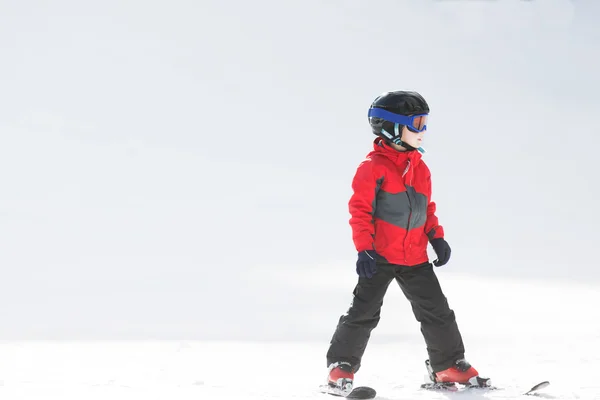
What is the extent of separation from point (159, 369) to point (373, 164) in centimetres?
235

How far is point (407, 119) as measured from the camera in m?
3.80

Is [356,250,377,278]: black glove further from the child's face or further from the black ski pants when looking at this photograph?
the child's face

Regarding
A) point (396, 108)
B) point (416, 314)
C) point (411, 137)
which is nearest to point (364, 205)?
point (411, 137)

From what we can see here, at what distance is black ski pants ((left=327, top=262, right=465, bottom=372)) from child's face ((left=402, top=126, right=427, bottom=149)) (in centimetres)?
78

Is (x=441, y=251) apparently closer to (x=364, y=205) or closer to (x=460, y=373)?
(x=364, y=205)

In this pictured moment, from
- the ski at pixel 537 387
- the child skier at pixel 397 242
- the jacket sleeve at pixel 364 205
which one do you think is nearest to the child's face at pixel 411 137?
the child skier at pixel 397 242

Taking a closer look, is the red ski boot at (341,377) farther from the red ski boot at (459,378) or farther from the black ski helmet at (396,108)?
the black ski helmet at (396,108)

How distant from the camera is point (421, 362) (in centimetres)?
538

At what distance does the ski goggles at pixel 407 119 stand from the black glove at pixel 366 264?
2.75 feet

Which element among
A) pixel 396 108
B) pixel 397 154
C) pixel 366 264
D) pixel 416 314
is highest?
pixel 396 108

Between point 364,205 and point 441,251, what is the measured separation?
2.20 ft

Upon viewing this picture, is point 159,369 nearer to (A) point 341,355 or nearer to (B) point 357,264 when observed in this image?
(A) point 341,355

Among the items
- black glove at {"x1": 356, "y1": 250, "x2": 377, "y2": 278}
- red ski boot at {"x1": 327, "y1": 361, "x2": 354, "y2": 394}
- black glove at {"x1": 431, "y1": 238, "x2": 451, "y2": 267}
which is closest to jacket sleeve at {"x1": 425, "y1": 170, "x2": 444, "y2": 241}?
black glove at {"x1": 431, "y1": 238, "x2": 451, "y2": 267}

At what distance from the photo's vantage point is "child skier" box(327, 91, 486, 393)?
3.75 m
